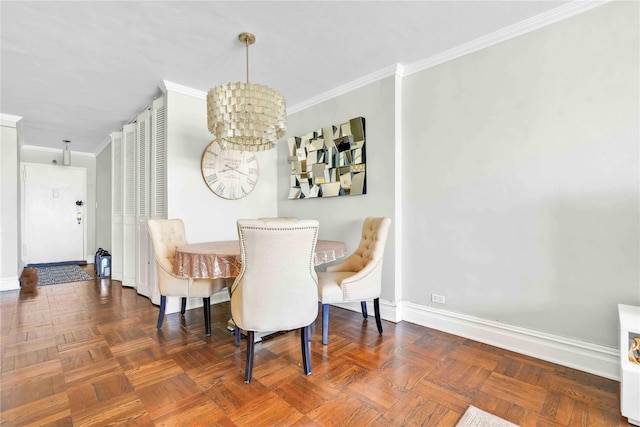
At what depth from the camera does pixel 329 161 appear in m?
3.48

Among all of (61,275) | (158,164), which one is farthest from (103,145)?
(158,164)

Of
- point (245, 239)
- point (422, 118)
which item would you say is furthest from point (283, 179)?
point (245, 239)

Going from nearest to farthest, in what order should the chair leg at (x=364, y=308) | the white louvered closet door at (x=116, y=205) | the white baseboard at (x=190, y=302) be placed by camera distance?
the chair leg at (x=364, y=308), the white baseboard at (x=190, y=302), the white louvered closet door at (x=116, y=205)

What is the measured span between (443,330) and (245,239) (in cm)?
199

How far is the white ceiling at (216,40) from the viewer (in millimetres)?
2088

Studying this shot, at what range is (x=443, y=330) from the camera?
2650 mm

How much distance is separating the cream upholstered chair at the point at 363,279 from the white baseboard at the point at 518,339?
43 cm

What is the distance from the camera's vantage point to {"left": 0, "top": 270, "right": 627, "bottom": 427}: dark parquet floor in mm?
1531

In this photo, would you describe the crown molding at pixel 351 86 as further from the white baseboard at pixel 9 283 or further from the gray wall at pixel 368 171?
the white baseboard at pixel 9 283

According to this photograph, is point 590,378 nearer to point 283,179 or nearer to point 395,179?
point 395,179

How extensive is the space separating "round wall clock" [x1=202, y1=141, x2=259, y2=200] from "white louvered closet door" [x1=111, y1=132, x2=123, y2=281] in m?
2.00

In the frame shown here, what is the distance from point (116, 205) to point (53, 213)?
2.82 meters

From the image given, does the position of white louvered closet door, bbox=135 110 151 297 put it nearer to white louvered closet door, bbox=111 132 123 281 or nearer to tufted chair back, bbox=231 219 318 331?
white louvered closet door, bbox=111 132 123 281

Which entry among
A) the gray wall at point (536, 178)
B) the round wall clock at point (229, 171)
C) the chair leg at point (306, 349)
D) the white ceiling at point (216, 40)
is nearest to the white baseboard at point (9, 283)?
the white ceiling at point (216, 40)
